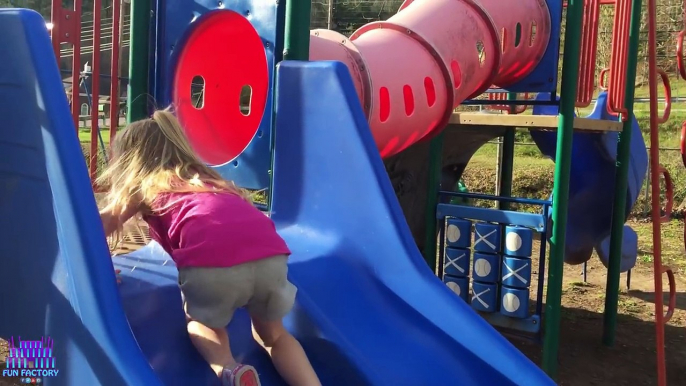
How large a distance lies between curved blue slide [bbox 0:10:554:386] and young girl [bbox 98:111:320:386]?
0.10 m

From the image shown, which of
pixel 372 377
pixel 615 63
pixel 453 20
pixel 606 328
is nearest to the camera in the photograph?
pixel 372 377

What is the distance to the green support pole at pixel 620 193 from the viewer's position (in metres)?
4.05

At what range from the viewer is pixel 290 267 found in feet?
7.39

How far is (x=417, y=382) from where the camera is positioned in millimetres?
2008

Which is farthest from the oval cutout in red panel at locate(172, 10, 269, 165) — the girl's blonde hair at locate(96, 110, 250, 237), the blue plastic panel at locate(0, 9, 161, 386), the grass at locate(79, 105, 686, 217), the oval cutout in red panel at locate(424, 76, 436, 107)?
the grass at locate(79, 105, 686, 217)

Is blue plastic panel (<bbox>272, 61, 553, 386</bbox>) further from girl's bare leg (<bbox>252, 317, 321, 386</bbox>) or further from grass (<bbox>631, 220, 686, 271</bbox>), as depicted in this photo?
grass (<bbox>631, 220, 686, 271</bbox>)

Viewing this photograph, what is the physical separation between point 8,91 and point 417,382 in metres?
1.35

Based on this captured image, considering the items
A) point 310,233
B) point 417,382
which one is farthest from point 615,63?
point 417,382

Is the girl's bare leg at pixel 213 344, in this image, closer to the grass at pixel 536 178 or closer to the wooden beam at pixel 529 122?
the wooden beam at pixel 529 122

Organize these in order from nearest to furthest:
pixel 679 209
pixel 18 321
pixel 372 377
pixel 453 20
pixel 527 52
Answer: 1. pixel 18 321
2. pixel 372 377
3. pixel 453 20
4. pixel 527 52
5. pixel 679 209

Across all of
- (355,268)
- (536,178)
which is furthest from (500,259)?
(536,178)

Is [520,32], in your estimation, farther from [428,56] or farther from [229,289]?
[229,289]

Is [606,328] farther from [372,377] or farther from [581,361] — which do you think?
[372,377]

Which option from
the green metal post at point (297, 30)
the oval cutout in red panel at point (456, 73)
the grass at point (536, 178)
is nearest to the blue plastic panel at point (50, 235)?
the green metal post at point (297, 30)
